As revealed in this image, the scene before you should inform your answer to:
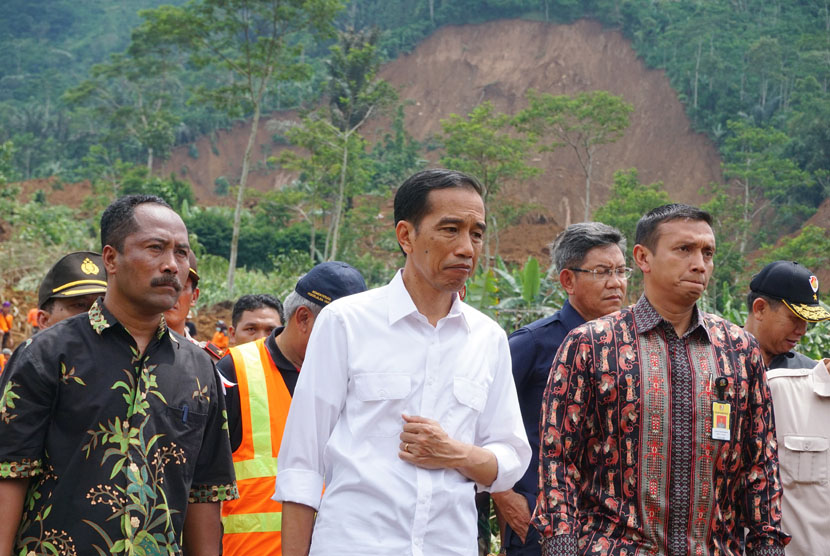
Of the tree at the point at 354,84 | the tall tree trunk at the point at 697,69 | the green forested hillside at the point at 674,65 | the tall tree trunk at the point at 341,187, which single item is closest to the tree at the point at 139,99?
the green forested hillside at the point at 674,65

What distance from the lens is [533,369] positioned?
3.68 meters

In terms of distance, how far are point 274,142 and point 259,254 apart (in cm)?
2457

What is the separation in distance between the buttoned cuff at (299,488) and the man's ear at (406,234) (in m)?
0.69

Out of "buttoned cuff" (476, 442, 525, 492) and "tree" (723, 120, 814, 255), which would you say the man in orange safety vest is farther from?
"tree" (723, 120, 814, 255)

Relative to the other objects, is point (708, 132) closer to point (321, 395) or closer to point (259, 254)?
point (259, 254)

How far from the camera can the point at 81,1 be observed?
8912 centimetres

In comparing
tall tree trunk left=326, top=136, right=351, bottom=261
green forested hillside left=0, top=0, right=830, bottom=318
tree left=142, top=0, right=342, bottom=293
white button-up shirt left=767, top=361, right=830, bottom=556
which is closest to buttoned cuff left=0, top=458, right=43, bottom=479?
white button-up shirt left=767, top=361, right=830, bottom=556

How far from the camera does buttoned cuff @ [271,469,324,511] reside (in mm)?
2307

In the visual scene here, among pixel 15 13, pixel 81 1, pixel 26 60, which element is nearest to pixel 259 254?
pixel 26 60

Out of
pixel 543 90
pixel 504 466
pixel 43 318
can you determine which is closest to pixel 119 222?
pixel 43 318

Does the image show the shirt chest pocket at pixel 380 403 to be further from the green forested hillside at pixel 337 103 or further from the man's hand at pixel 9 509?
the green forested hillside at pixel 337 103

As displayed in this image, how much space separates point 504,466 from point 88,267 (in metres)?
1.74

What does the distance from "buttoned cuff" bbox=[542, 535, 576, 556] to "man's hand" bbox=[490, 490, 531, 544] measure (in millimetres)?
886

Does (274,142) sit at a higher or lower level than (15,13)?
lower
